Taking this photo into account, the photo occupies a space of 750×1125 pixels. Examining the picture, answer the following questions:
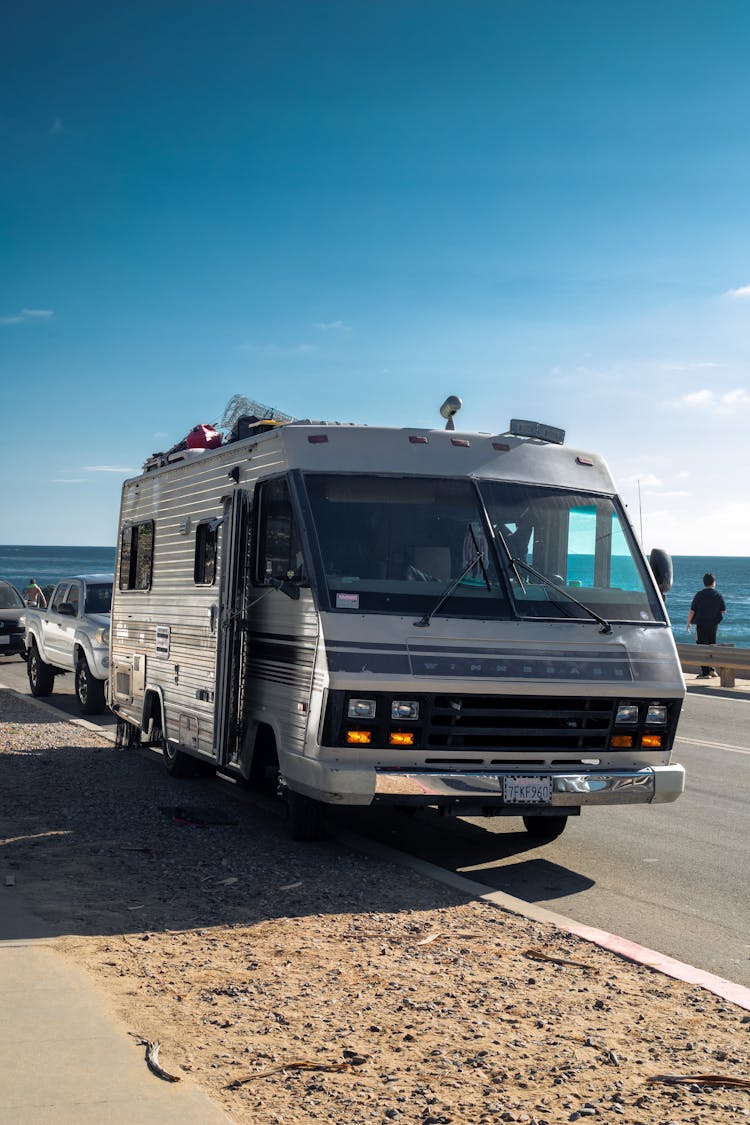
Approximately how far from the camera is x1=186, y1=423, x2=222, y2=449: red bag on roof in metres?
10.6

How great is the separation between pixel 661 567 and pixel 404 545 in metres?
2.00

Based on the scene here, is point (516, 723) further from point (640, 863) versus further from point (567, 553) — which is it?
point (640, 863)

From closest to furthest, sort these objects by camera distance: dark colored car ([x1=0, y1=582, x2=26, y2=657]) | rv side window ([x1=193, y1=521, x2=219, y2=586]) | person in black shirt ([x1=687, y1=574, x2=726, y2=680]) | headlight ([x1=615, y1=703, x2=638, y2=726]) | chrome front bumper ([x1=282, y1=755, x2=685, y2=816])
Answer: chrome front bumper ([x1=282, y1=755, x2=685, y2=816]) → headlight ([x1=615, y1=703, x2=638, y2=726]) → rv side window ([x1=193, y1=521, x2=219, y2=586]) → person in black shirt ([x1=687, y1=574, x2=726, y2=680]) → dark colored car ([x1=0, y1=582, x2=26, y2=657])

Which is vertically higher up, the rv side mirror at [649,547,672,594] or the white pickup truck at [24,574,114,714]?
the rv side mirror at [649,547,672,594]

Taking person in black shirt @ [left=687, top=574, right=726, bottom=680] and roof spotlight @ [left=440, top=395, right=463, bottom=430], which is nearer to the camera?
roof spotlight @ [left=440, top=395, right=463, bottom=430]

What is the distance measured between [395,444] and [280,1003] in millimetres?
4058

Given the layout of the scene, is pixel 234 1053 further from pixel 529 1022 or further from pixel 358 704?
pixel 358 704

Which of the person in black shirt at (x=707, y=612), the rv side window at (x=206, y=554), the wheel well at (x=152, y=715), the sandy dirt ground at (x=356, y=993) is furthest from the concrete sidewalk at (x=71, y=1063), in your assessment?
the person in black shirt at (x=707, y=612)

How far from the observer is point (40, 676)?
18.2m

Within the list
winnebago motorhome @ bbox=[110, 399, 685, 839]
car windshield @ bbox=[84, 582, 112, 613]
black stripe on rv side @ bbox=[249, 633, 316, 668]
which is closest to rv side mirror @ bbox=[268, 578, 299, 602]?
winnebago motorhome @ bbox=[110, 399, 685, 839]

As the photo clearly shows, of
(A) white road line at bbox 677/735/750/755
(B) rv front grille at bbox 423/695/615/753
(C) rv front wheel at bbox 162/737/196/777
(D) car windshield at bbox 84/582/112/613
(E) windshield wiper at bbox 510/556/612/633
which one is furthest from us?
(D) car windshield at bbox 84/582/112/613

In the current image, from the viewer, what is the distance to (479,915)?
6602 millimetres

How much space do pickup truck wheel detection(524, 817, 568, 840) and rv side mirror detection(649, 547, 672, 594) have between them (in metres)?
1.84

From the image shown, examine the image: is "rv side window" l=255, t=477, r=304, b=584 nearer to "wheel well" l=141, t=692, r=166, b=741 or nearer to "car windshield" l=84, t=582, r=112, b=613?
"wheel well" l=141, t=692, r=166, b=741
